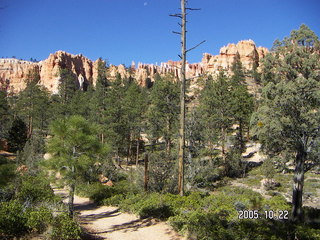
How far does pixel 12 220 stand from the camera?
6.55 meters

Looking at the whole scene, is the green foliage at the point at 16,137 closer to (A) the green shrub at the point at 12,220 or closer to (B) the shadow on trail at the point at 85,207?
(B) the shadow on trail at the point at 85,207

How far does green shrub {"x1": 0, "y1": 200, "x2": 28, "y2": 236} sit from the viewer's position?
644 centimetres

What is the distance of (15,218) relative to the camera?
667cm

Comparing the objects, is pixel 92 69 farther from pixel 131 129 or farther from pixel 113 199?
pixel 113 199

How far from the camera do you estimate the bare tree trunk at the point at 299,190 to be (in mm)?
10000

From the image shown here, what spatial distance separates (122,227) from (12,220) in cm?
409

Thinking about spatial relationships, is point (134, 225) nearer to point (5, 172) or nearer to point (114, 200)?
point (114, 200)

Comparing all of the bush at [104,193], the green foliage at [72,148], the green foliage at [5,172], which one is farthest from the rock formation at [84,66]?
the green foliage at [5,172]

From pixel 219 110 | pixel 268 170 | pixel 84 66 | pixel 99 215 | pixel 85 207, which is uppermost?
pixel 84 66

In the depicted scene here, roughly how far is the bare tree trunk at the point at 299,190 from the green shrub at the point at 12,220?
9.58 meters

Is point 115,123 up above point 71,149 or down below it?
above

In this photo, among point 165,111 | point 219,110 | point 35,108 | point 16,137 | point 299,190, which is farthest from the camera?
point 35,108

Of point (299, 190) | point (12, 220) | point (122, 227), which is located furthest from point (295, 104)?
point (12, 220)

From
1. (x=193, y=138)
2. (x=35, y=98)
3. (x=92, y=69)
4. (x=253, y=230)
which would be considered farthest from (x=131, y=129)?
(x=92, y=69)
